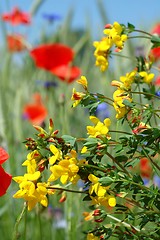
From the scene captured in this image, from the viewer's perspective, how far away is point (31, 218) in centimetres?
176

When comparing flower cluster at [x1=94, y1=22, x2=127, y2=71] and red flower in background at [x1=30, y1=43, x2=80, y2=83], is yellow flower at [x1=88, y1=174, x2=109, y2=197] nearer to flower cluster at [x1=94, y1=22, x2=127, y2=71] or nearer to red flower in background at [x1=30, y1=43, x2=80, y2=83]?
flower cluster at [x1=94, y1=22, x2=127, y2=71]

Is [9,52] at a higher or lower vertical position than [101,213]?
higher

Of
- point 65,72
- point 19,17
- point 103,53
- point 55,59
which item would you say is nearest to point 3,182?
point 103,53

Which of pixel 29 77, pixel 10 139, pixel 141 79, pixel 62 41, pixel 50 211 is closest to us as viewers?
pixel 141 79

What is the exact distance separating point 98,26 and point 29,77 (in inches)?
19.1

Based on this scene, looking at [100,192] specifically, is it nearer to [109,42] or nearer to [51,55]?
[109,42]

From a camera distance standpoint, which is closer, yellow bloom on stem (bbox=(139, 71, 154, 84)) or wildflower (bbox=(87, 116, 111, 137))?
wildflower (bbox=(87, 116, 111, 137))

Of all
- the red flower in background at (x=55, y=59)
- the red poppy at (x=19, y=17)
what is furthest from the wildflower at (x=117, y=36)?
the red poppy at (x=19, y=17)

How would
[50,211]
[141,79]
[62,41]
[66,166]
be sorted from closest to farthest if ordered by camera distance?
1. [66,166]
2. [141,79]
3. [50,211]
4. [62,41]

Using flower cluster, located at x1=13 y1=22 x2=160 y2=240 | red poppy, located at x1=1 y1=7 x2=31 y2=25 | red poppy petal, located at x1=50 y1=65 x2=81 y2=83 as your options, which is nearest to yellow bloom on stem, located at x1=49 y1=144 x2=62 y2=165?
flower cluster, located at x1=13 y1=22 x2=160 y2=240

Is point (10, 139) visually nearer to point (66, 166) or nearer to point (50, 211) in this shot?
point (50, 211)

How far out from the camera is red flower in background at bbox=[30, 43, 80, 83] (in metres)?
2.37

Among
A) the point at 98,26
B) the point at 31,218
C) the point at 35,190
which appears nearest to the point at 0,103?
the point at 31,218

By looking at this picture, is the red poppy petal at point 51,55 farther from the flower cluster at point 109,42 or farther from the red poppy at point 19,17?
the flower cluster at point 109,42
